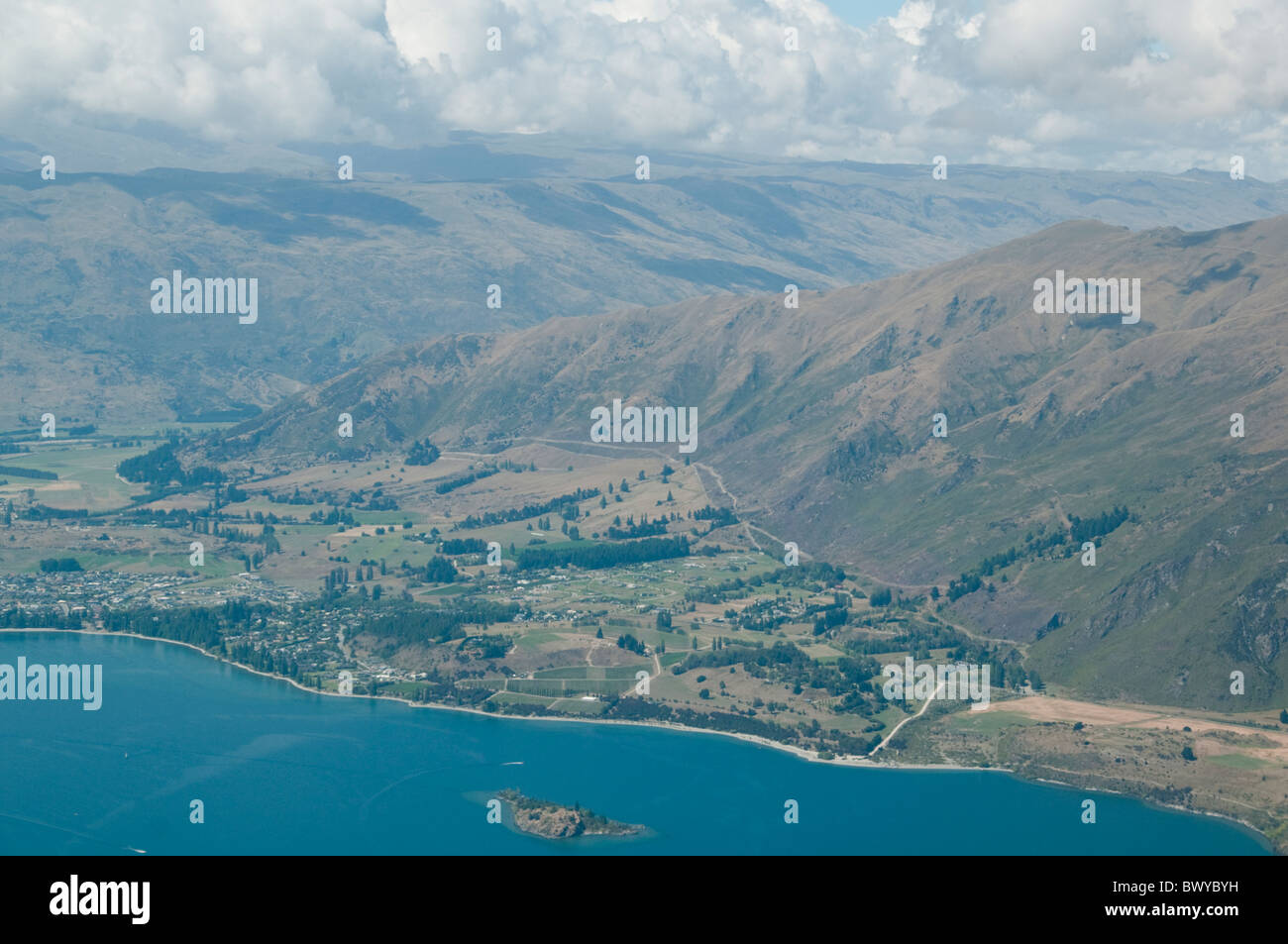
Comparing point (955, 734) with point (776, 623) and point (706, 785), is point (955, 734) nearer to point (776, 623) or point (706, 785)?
point (706, 785)

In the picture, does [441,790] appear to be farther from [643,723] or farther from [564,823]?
[643,723]

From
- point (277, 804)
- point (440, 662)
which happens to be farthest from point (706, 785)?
point (440, 662)

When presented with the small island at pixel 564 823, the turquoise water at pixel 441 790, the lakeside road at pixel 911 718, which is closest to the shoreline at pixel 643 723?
the turquoise water at pixel 441 790

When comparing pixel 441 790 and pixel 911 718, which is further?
pixel 911 718

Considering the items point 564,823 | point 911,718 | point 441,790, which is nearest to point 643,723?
point 911,718

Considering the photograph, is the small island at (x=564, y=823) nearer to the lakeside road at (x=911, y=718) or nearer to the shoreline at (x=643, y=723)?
the shoreline at (x=643, y=723)

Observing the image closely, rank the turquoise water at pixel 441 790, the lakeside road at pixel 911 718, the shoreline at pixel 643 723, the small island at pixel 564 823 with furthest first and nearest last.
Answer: the lakeside road at pixel 911 718 → the shoreline at pixel 643 723 → the small island at pixel 564 823 → the turquoise water at pixel 441 790
